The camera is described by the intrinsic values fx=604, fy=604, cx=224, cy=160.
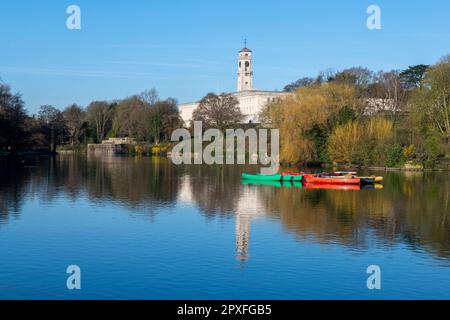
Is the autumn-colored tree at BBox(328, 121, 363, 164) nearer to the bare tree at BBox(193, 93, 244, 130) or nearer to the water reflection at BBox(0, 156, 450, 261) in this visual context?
the water reflection at BBox(0, 156, 450, 261)

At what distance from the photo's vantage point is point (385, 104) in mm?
75875

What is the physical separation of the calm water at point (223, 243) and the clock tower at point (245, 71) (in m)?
110

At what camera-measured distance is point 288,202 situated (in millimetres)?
29297

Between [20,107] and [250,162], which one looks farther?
[20,107]

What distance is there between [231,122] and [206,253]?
76694 millimetres

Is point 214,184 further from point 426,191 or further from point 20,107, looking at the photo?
point 20,107

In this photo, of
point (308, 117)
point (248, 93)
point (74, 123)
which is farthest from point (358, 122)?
point (248, 93)

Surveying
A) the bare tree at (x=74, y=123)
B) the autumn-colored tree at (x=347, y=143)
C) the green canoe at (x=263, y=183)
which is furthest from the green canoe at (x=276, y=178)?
the bare tree at (x=74, y=123)

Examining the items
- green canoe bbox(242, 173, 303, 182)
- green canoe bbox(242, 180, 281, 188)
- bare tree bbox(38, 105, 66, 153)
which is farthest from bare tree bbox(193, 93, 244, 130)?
green canoe bbox(242, 180, 281, 188)

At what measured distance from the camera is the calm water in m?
14.0

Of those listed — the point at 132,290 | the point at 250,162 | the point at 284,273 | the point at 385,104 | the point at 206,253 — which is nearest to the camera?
the point at 132,290

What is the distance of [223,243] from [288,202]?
423 inches

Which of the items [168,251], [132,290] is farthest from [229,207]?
[132,290]

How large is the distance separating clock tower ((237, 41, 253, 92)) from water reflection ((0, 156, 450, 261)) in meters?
99.2
